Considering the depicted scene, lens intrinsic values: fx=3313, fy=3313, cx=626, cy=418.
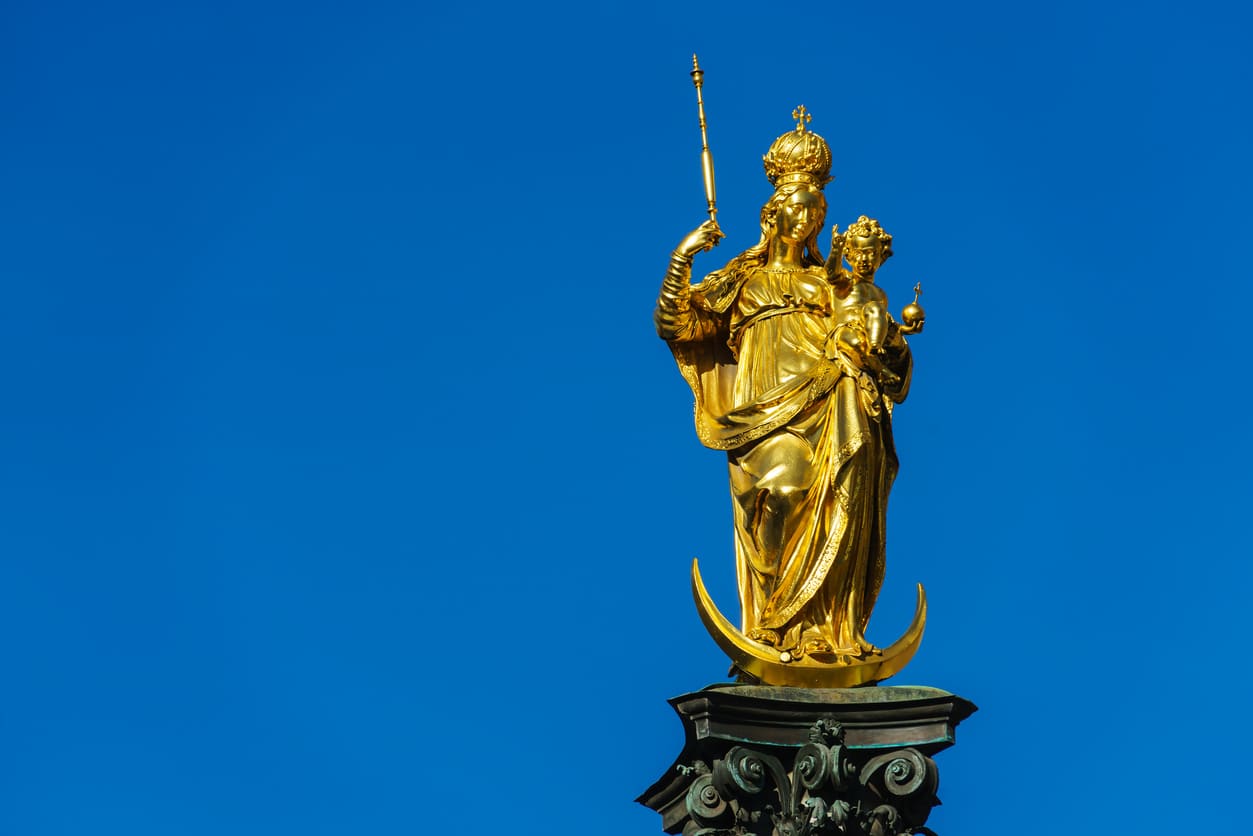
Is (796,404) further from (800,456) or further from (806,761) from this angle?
(806,761)

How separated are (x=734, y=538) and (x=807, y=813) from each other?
11.1 feet

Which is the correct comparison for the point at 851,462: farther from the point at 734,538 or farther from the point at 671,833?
the point at 671,833

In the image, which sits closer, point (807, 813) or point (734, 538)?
point (807, 813)

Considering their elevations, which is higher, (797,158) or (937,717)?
(797,158)

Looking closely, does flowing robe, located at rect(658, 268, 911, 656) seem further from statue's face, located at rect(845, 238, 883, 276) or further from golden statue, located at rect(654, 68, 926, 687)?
statue's face, located at rect(845, 238, 883, 276)

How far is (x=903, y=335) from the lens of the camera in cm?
3177

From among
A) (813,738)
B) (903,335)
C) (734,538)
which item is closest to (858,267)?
(903,335)

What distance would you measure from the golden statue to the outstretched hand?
0.01 m

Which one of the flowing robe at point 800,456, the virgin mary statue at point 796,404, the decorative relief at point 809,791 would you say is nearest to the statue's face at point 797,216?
the virgin mary statue at point 796,404

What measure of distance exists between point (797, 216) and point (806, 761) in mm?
5795

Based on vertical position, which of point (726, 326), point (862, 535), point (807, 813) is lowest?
point (807, 813)

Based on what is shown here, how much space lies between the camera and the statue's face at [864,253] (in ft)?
104

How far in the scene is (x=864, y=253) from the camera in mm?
31766

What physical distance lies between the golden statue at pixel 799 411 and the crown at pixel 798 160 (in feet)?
0.05
